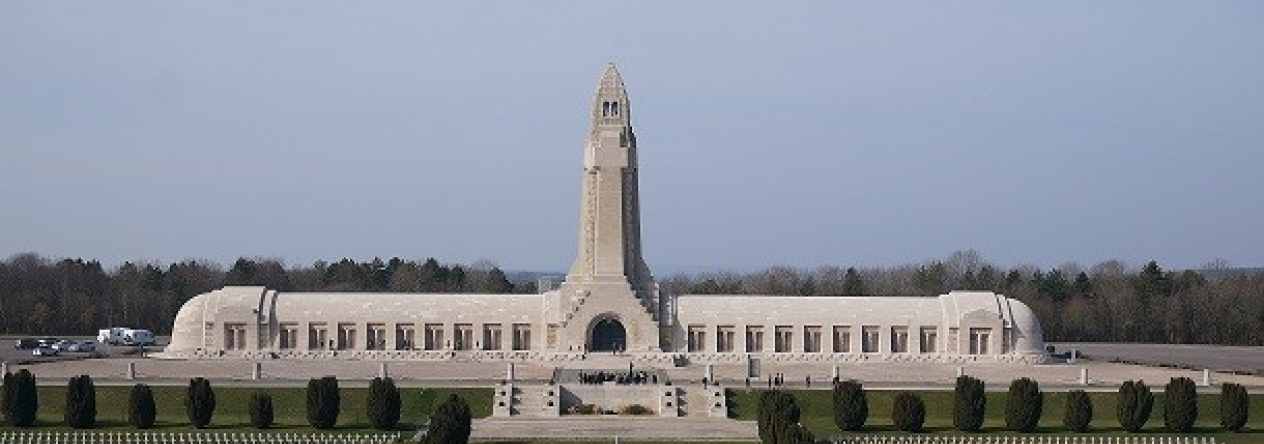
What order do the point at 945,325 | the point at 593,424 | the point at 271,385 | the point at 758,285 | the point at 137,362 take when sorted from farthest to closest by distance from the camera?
the point at 758,285, the point at 945,325, the point at 137,362, the point at 271,385, the point at 593,424

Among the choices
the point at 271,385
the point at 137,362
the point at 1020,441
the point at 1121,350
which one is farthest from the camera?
the point at 1121,350

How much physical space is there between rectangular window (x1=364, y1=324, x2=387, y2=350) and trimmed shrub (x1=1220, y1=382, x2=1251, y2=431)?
34.0 metres

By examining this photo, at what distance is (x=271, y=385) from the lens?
69812mm

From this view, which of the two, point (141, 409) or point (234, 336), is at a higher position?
point (234, 336)

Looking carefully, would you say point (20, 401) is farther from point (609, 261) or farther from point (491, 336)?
point (609, 261)

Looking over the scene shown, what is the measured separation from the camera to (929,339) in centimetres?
8706

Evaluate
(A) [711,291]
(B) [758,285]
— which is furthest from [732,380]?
(B) [758,285]

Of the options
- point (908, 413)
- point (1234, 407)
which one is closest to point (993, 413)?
point (908, 413)

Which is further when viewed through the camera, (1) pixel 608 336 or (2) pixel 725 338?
(1) pixel 608 336

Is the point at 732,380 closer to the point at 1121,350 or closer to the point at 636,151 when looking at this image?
the point at 636,151

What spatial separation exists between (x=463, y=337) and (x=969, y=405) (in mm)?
29247

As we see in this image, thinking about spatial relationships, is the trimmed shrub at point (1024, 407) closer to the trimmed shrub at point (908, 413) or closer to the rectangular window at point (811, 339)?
the trimmed shrub at point (908, 413)

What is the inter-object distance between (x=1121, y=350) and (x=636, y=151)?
77.2 feet

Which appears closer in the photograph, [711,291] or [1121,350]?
[1121,350]
